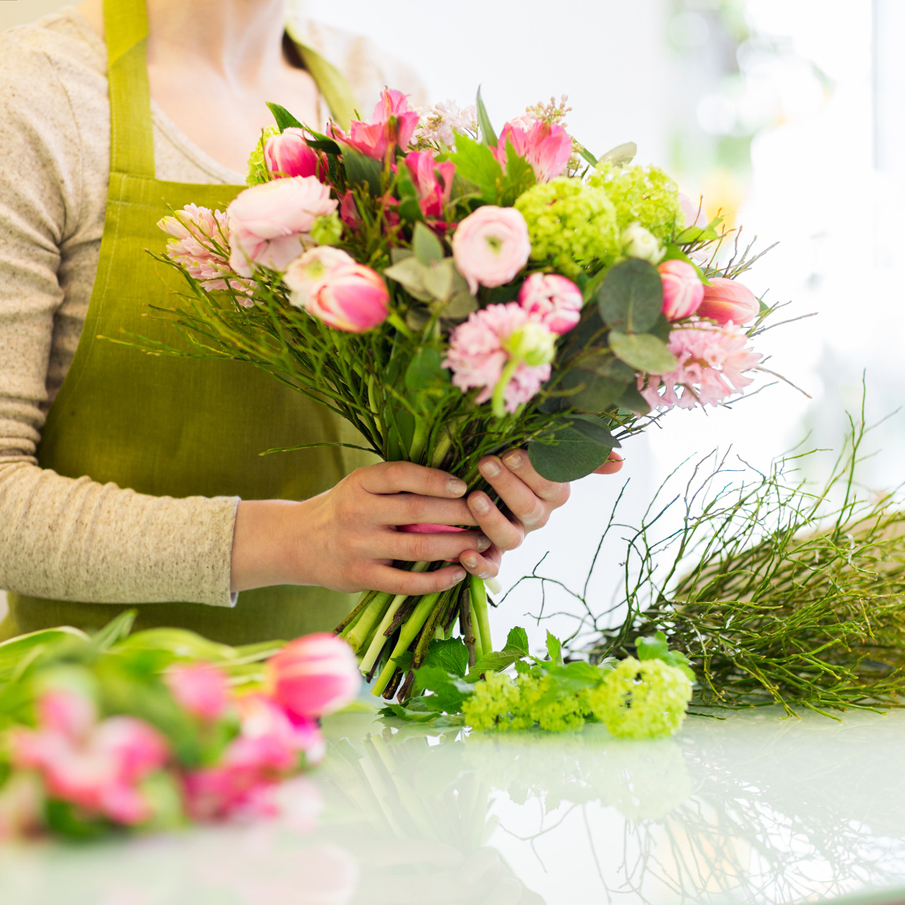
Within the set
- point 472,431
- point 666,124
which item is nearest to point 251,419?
point 472,431

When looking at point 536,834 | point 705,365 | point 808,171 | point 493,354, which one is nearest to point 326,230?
point 493,354

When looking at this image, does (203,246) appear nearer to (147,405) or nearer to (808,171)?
(147,405)

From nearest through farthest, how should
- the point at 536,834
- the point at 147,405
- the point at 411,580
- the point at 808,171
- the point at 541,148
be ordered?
the point at 536,834 < the point at 541,148 < the point at 411,580 < the point at 147,405 < the point at 808,171

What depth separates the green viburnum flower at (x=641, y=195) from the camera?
1.67 ft

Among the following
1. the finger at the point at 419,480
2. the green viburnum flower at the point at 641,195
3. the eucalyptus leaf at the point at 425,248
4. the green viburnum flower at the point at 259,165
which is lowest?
the finger at the point at 419,480

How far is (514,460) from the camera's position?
1.98ft

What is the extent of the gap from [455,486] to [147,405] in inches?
15.5

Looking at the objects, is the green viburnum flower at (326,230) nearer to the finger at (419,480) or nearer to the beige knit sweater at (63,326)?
the finger at (419,480)

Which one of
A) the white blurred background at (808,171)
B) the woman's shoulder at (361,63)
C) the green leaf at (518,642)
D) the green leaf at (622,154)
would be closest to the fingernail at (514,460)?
the green leaf at (518,642)

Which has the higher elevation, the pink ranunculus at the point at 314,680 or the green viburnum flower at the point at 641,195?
the green viburnum flower at the point at 641,195

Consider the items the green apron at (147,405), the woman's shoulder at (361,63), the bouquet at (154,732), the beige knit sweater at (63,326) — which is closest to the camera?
the bouquet at (154,732)

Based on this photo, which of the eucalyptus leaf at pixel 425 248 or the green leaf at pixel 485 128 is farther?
the green leaf at pixel 485 128

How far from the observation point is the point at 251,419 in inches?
33.7

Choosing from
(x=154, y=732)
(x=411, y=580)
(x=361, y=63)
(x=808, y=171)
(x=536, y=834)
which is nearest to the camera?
(x=154, y=732)
